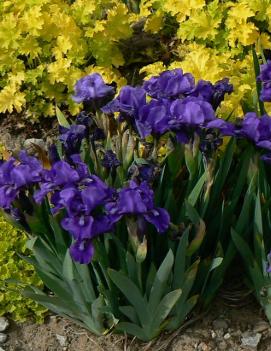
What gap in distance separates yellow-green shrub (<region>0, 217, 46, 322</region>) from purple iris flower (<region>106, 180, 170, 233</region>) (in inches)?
32.3

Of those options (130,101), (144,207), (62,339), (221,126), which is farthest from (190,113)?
(62,339)

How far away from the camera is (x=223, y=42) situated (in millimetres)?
3420

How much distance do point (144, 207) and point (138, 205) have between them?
2 cm

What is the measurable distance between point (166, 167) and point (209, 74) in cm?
79

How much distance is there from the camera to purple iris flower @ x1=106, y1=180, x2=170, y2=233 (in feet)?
6.17

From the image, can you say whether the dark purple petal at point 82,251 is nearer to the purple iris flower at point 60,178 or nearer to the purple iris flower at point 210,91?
the purple iris flower at point 60,178

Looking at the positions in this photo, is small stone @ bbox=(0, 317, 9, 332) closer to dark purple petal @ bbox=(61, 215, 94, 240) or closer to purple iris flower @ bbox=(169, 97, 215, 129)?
dark purple petal @ bbox=(61, 215, 94, 240)

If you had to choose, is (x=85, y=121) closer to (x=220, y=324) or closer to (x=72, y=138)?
(x=72, y=138)

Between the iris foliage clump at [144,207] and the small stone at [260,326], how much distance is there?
0.10 metres

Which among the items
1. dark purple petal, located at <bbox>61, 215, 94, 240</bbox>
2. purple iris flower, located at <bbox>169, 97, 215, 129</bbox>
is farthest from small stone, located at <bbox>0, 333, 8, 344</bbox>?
purple iris flower, located at <bbox>169, 97, 215, 129</bbox>

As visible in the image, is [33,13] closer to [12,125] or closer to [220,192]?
[12,125]

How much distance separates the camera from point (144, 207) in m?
1.89

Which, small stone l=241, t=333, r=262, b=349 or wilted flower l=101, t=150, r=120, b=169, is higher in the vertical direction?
wilted flower l=101, t=150, r=120, b=169

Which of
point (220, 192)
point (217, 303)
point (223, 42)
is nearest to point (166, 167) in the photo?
point (220, 192)
